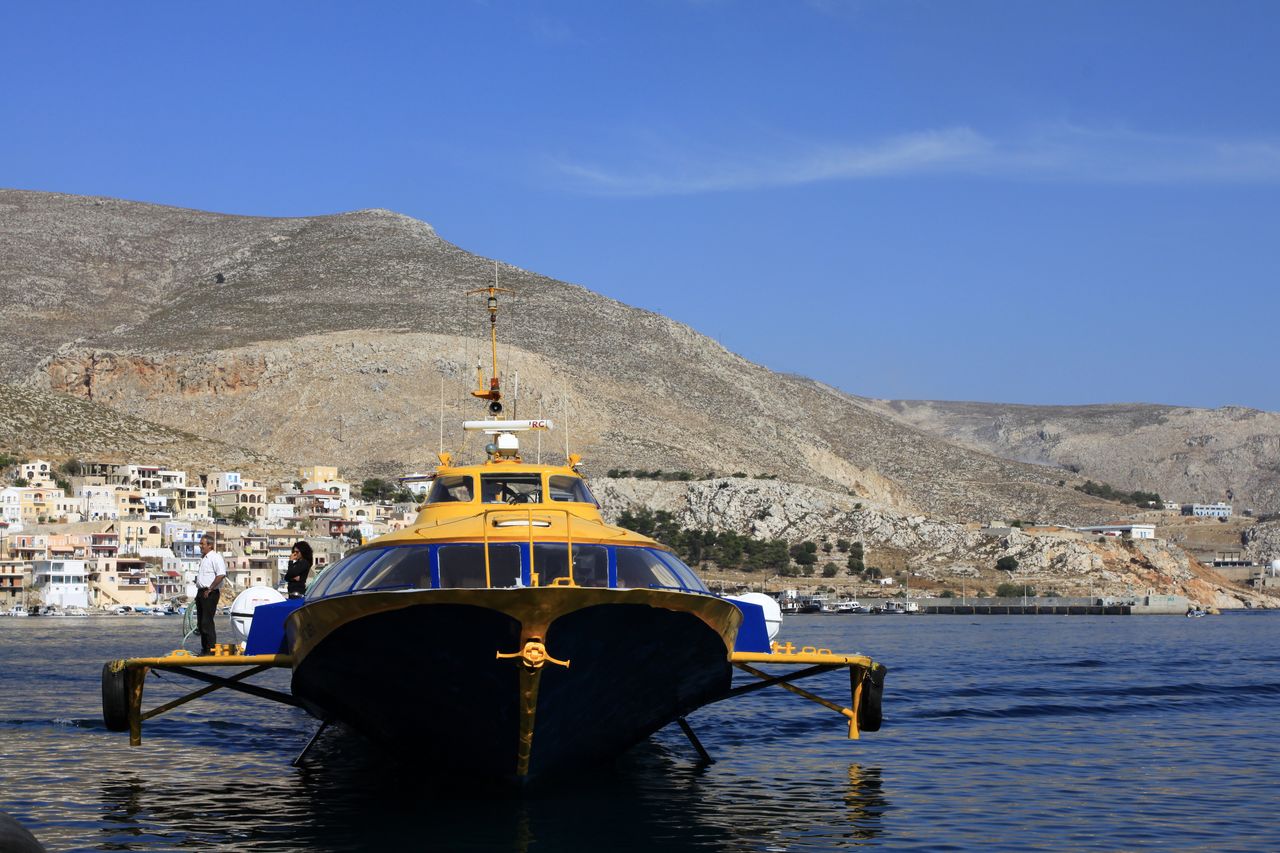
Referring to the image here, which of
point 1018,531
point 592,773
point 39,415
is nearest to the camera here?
point 592,773

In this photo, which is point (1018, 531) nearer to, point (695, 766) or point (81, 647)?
point (81, 647)

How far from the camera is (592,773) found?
24.0m

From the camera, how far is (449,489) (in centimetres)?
2577

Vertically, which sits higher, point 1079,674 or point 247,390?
point 247,390

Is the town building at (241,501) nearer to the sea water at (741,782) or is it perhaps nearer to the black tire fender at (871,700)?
the sea water at (741,782)

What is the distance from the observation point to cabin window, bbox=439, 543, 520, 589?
2148cm

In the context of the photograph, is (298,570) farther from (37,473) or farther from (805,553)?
(805,553)

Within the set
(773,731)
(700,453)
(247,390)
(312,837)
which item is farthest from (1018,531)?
A: (312,837)

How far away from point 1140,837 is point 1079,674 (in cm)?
3033

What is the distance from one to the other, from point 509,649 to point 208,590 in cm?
914

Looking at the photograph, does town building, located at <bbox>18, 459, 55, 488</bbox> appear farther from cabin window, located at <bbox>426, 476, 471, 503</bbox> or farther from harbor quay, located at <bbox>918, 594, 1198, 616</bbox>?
cabin window, located at <bbox>426, 476, 471, 503</bbox>

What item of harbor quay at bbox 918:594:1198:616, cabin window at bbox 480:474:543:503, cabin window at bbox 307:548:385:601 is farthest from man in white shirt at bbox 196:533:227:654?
harbor quay at bbox 918:594:1198:616

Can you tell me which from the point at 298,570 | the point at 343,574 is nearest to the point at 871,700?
the point at 343,574

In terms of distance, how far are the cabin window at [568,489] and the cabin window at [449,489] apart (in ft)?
4.21
